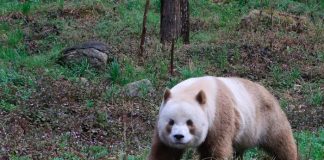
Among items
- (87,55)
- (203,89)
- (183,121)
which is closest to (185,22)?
(87,55)

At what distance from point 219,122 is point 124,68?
655 centimetres

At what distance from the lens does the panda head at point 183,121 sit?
221 inches

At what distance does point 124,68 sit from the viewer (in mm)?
12461

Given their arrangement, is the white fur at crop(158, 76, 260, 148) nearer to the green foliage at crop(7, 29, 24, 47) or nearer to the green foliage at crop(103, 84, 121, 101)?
the green foliage at crop(103, 84, 121, 101)

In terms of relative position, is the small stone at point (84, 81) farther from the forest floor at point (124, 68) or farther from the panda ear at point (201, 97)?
the panda ear at point (201, 97)

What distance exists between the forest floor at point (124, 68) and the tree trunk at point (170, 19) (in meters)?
0.28

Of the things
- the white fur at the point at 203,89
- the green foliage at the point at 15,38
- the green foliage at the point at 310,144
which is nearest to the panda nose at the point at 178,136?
the white fur at the point at 203,89

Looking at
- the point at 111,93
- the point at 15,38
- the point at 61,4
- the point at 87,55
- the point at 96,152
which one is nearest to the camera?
the point at 96,152

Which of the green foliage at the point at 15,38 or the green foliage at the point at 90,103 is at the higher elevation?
the green foliage at the point at 90,103

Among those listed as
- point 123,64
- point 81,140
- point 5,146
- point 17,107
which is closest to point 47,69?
point 123,64

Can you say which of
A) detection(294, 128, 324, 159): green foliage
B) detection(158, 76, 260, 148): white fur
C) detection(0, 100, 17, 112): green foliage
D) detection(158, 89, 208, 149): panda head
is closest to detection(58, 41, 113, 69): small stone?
detection(0, 100, 17, 112): green foliage

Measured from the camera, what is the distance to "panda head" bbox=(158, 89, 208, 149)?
221 inches

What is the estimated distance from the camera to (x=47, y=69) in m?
11.9

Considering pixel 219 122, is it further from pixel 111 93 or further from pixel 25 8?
pixel 25 8
